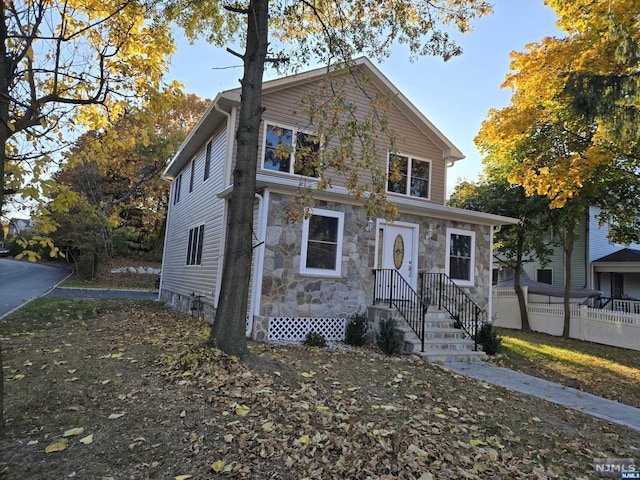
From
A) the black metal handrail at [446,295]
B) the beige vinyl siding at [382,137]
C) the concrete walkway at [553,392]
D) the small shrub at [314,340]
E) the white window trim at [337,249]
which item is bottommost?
the concrete walkway at [553,392]

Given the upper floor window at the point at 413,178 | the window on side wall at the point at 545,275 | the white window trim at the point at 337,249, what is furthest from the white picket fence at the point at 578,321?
the window on side wall at the point at 545,275

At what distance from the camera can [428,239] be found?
1005 centimetres

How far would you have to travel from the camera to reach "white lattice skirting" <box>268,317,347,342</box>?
8.13 metres

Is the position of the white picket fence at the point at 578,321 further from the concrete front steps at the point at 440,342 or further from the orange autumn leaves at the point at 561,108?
the orange autumn leaves at the point at 561,108

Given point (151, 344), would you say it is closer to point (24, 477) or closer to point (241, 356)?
point (241, 356)

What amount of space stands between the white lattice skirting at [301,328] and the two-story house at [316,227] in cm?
2

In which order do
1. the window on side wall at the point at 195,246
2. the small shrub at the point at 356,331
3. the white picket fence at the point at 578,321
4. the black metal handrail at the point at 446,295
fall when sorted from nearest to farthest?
the small shrub at the point at 356,331
the black metal handrail at the point at 446,295
the white picket fence at the point at 578,321
the window on side wall at the point at 195,246

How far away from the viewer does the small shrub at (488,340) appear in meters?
8.47

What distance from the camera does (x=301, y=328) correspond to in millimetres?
8344

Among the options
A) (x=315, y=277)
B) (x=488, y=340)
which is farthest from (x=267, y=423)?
(x=488, y=340)

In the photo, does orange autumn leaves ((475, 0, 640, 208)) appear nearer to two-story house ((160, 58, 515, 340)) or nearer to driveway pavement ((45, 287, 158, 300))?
two-story house ((160, 58, 515, 340))

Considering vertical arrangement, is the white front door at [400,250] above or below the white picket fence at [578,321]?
above

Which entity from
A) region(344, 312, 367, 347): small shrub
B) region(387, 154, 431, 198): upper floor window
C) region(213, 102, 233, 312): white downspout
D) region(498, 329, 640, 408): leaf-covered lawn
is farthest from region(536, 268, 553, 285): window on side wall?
region(213, 102, 233, 312): white downspout

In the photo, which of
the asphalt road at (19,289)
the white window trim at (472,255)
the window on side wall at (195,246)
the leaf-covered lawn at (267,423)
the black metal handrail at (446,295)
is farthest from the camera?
the asphalt road at (19,289)
